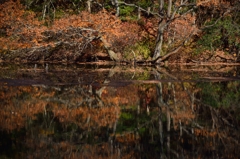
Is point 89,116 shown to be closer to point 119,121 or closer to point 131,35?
point 119,121

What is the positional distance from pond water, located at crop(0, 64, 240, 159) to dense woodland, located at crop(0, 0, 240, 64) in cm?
1011

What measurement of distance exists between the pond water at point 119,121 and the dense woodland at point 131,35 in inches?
398

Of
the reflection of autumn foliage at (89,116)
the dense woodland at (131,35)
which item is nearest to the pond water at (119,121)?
the reflection of autumn foliage at (89,116)

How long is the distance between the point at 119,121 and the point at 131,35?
19578 millimetres

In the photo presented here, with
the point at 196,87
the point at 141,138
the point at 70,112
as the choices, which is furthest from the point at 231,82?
the point at 141,138

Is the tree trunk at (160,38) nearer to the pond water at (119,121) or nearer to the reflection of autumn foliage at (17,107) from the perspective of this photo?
the pond water at (119,121)

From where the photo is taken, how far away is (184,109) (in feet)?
30.5

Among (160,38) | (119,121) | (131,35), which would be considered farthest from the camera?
(131,35)

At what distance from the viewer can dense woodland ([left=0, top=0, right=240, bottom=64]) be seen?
917 inches

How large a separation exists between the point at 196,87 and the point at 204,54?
652 inches

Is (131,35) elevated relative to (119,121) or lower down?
elevated

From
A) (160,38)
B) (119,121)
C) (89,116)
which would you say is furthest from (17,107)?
(160,38)

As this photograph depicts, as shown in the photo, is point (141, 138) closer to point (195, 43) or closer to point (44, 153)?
point (44, 153)

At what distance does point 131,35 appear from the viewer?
27.0 metres
